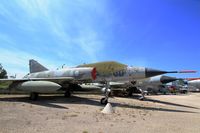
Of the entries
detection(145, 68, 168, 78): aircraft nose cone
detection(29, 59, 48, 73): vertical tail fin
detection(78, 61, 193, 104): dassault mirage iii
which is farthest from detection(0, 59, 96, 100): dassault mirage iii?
detection(145, 68, 168, 78): aircraft nose cone

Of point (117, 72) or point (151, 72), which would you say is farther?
point (117, 72)

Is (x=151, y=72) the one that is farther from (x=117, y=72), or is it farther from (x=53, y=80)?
(x=53, y=80)

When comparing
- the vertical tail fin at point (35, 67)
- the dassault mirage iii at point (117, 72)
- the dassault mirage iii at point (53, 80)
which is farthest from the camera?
the vertical tail fin at point (35, 67)

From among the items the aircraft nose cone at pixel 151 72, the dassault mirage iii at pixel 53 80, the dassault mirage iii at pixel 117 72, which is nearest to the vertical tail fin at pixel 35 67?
the dassault mirage iii at pixel 53 80

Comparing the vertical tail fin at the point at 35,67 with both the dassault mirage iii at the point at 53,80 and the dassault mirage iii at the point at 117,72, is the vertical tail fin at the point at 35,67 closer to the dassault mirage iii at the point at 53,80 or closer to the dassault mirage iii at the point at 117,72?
the dassault mirage iii at the point at 53,80

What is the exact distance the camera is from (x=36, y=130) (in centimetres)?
643

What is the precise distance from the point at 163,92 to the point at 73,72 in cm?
3114

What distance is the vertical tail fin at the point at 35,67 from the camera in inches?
805

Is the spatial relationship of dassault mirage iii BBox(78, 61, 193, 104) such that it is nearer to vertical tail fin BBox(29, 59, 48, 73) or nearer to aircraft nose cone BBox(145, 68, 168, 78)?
aircraft nose cone BBox(145, 68, 168, 78)

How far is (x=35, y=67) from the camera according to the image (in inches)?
823

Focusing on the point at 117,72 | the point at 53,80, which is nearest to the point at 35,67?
the point at 53,80

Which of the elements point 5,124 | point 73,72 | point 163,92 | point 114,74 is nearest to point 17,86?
point 73,72

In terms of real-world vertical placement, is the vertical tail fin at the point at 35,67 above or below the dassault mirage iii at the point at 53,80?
above

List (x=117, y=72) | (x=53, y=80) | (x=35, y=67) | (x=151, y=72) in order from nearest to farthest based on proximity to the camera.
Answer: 1. (x=151, y=72)
2. (x=117, y=72)
3. (x=53, y=80)
4. (x=35, y=67)
